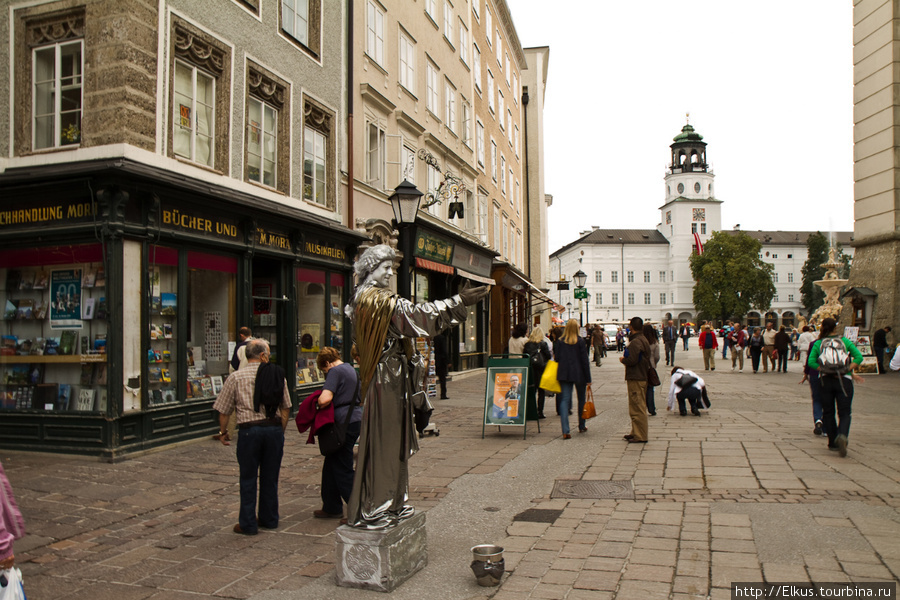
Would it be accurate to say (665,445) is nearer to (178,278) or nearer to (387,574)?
(387,574)

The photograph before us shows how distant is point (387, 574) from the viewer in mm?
4484

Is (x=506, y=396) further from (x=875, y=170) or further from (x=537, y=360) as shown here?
(x=875, y=170)

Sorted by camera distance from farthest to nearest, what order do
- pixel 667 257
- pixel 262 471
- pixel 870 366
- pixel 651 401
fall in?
pixel 667 257 < pixel 870 366 < pixel 651 401 < pixel 262 471

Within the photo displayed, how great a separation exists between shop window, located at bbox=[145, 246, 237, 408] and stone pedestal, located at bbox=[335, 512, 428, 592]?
19.7ft

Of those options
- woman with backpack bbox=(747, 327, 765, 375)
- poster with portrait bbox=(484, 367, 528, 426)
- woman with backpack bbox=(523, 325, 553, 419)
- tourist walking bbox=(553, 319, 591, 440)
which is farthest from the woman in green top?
woman with backpack bbox=(747, 327, 765, 375)

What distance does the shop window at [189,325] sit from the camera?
1001 centimetres

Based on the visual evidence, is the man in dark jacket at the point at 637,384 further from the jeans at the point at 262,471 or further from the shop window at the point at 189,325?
the shop window at the point at 189,325

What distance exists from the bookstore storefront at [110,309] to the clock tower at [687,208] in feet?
358

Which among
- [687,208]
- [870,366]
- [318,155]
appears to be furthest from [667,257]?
[318,155]

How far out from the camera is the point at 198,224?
10.7 meters

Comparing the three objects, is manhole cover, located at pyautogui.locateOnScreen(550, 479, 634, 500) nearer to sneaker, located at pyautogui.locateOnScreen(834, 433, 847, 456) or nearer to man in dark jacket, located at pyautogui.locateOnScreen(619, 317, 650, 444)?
man in dark jacket, located at pyautogui.locateOnScreen(619, 317, 650, 444)

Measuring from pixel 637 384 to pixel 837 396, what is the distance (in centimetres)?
246

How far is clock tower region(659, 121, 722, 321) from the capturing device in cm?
11450

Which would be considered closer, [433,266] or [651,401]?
[651,401]
